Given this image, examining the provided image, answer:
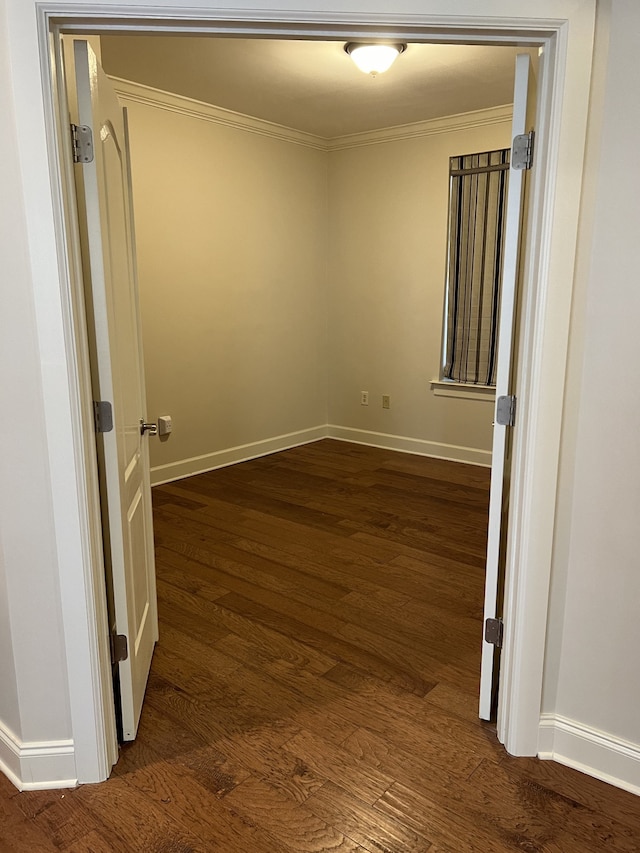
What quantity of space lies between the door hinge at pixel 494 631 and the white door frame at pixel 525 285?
5cm

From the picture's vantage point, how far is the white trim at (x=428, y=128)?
4.35m

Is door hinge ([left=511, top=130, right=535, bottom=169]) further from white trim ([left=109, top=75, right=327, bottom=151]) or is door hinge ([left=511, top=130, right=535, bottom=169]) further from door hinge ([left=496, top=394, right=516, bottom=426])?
white trim ([left=109, top=75, right=327, bottom=151])

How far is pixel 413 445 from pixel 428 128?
2513 mm

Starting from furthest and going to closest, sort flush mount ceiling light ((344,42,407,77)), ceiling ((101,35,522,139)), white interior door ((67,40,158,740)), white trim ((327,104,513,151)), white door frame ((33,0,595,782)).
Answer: white trim ((327,104,513,151)) → ceiling ((101,35,522,139)) → flush mount ceiling light ((344,42,407,77)) → white interior door ((67,40,158,740)) → white door frame ((33,0,595,782))

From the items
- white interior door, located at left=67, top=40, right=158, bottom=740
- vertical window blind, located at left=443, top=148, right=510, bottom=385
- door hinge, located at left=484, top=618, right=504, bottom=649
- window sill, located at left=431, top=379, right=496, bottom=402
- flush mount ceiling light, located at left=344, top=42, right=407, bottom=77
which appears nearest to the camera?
white interior door, located at left=67, top=40, right=158, bottom=740

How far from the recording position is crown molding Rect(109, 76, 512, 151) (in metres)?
3.92

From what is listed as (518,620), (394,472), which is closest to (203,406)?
(394,472)

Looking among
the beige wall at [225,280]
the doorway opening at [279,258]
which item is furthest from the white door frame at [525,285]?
the beige wall at [225,280]

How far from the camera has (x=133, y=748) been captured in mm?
1892

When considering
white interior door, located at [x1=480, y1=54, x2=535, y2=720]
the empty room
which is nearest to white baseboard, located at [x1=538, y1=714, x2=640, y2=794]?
the empty room

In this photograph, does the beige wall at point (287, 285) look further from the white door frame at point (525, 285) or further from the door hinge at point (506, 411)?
Answer: the door hinge at point (506, 411)

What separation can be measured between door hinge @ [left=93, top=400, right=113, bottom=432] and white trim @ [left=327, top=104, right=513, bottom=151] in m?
3.84

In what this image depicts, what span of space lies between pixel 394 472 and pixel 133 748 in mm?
3161

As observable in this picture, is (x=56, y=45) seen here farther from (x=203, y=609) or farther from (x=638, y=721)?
(x=638, y=721)
